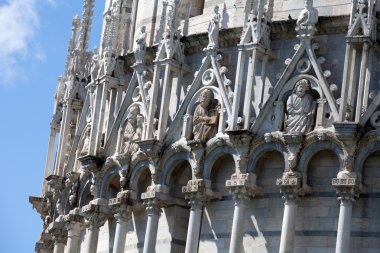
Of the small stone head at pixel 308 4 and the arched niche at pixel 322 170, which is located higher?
the small stone head at pixel 308 4

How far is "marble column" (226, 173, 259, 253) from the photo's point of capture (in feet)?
87.0

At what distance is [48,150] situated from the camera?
33812 millimetres

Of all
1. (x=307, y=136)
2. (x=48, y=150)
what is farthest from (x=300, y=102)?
(x=48, y=150)

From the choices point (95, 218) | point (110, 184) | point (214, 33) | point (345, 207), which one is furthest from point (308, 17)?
point (95, 218)

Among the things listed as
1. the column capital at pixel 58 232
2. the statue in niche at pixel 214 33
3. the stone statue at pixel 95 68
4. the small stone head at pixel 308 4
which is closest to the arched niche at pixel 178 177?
the statue in niche at pixel 214 33

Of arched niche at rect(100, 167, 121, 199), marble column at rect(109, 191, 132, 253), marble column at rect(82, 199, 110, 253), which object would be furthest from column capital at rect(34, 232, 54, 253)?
marble column at rect(109, 191, 132, 253)

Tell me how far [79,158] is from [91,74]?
2.02m

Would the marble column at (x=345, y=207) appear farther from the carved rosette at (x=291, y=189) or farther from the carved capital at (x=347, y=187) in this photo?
the carved rosette at (x=291, y=189)

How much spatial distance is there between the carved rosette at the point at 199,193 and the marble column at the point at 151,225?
3.07 ft

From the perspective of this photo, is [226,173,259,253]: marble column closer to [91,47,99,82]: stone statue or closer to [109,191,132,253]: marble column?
[109,191,132,253]: marble column

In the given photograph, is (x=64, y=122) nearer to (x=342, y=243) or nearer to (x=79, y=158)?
(x=79, y=158)

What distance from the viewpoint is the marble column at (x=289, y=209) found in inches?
1017

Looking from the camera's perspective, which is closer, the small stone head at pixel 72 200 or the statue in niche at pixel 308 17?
the statue in niche at pixel 308 17

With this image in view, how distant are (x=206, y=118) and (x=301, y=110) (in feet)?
7.30
